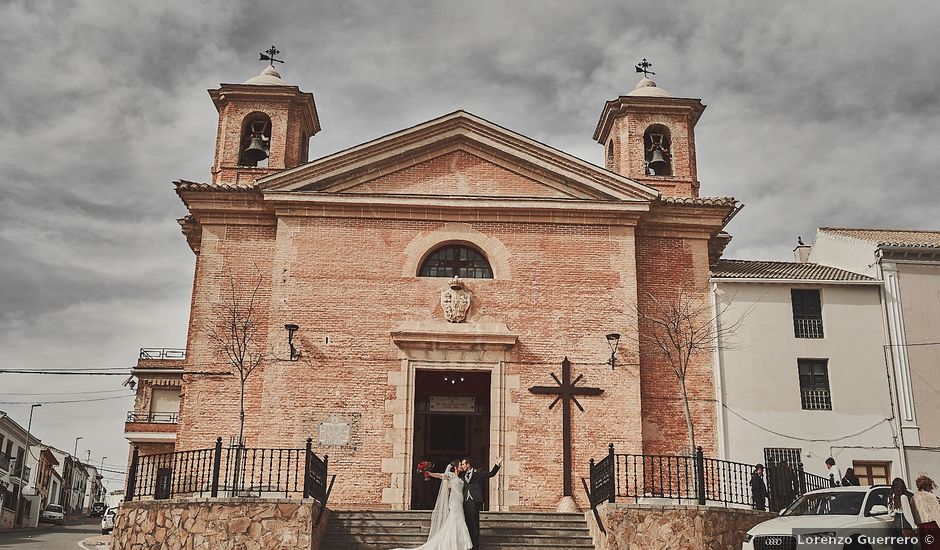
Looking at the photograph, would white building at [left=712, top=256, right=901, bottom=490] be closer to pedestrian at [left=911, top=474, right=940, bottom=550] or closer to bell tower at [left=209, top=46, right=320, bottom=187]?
pedestrian at [left=911, top=474, right=940, bottom=550]

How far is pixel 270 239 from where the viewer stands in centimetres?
2084

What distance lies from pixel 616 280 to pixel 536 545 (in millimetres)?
6958

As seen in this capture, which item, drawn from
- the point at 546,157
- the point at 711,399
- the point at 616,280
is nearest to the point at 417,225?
the point at 546,157

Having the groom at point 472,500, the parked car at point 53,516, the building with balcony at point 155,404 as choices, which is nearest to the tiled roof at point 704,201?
the groom at point 472,500

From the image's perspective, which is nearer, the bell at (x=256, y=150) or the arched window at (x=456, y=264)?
the arched window at (x=456, y=264)

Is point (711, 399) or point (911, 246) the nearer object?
point (711, 399)

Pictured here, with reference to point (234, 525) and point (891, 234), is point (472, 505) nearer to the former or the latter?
point (234, 525)

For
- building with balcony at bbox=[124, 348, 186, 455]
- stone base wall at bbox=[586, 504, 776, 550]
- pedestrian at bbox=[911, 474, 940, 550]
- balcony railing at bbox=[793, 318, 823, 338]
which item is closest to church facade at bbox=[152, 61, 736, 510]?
balcony railing at bbox=[793, 318, 823, 338]

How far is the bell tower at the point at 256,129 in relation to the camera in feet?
73.1

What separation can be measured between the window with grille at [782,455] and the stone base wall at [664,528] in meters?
5.22

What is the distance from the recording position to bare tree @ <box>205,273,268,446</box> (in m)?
19.6

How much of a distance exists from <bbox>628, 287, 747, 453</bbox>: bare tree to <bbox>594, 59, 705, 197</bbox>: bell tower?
10.3 ft

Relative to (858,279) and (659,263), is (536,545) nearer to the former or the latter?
(659,263)

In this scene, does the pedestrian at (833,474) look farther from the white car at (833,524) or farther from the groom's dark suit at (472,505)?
the groom's dark suit at (472,505)
